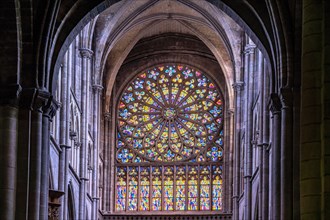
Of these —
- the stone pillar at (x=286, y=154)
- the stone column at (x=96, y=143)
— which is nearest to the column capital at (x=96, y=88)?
the stone column at (x=96, y=143)

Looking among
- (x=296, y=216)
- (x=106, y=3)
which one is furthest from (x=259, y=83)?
(x=296, y=216)

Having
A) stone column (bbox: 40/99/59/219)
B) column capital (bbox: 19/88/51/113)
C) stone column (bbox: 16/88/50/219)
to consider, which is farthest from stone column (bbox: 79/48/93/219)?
column capital (bbox: 19/88/51/113)

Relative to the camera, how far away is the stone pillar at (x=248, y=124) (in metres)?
40.7

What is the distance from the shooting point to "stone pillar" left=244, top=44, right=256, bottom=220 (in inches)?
1602

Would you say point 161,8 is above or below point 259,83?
above

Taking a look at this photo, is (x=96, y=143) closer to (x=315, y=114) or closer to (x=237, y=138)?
(x=237, y=138)

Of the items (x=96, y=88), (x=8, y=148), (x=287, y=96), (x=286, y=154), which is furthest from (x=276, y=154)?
(x=96, y=88)

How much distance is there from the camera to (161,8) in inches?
1961

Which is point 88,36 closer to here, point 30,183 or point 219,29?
point 219,29

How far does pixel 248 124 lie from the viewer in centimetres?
4153

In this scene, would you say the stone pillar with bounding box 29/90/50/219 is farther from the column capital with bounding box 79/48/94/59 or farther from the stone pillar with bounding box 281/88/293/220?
the column capital with bounding box 79/48/94/59

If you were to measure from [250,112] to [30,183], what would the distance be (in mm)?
14771

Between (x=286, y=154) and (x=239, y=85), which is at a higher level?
(x=239, y=85)

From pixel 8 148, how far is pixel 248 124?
15755mm
